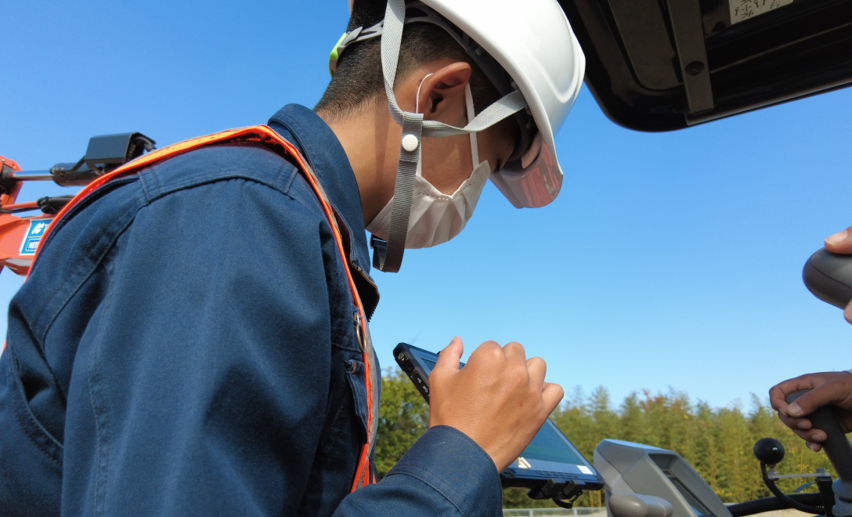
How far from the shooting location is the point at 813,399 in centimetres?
179

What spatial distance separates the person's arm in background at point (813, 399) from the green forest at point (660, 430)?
1275cm

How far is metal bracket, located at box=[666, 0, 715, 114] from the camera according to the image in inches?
58.5

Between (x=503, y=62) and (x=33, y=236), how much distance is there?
3.18m

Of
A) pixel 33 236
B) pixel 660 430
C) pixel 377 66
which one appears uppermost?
pixel 377 66

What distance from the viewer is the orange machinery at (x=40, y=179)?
246cm

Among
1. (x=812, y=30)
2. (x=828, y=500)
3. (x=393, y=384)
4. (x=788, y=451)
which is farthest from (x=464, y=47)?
(x=393, y=384)

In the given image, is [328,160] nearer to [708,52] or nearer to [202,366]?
[202,366]

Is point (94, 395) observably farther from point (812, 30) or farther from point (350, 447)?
point (812, 30)

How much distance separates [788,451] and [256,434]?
37.7ft

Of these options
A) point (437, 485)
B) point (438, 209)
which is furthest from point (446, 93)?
point (437, 485)

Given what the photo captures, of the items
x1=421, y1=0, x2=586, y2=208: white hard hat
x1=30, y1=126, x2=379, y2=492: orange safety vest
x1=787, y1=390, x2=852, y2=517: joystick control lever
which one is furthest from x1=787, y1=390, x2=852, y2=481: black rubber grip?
x1=30, y1=126, x2=379, y2=492: orange safety vest

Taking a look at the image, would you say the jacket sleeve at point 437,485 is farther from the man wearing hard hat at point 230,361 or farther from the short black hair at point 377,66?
the short black hair at point 377,66

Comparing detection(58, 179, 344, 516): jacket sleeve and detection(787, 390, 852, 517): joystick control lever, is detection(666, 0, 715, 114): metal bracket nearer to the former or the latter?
detection(787, 390, 852, 517): joystick control lever

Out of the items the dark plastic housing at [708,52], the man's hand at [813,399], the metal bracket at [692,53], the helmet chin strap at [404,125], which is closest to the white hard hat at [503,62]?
the helmet chin strap at [404,125]
